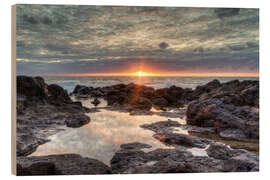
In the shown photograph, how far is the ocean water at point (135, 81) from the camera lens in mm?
6613

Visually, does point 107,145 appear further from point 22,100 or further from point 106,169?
point 22,100

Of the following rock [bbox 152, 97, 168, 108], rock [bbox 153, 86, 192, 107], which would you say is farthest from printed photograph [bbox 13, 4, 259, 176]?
rock [bbox 152, 97, 168, 108]

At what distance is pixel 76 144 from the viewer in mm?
5922

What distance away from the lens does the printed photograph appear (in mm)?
5727

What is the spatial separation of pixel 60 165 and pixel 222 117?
552 centimetres

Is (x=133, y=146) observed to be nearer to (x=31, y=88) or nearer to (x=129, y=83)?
(x=129, y=83)

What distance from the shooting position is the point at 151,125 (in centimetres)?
673

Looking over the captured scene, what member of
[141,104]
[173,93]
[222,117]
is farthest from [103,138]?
[222,117]

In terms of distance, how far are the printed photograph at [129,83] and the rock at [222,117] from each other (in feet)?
0.13

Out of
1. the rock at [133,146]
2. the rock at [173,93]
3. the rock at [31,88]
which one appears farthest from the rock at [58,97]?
the rock at [173,93]

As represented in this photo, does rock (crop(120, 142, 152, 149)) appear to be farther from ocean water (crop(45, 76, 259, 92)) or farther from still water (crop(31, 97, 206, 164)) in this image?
ocean water (crop(45, 76, 259, 92))

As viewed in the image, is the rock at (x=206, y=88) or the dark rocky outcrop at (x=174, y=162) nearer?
the dark rocky outcrop at (x=174, y=162)

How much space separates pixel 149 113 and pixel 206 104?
227 centimetres

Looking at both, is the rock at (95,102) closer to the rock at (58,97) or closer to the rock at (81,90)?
the rock at (81,90)
